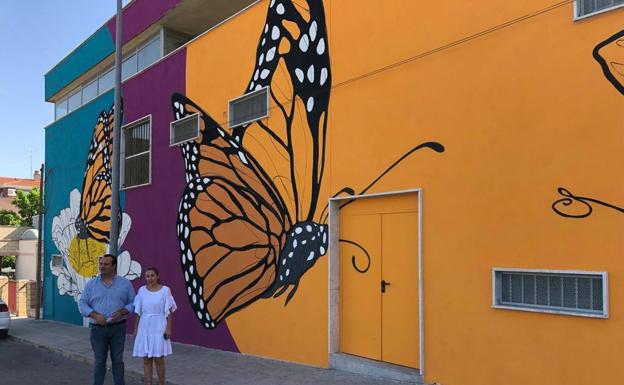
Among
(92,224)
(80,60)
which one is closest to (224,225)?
(92,224)

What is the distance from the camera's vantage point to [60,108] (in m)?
20.3

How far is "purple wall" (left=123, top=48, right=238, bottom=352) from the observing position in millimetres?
11852

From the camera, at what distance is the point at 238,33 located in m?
10.6

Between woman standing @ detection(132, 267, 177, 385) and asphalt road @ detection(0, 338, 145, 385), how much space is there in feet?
5.81

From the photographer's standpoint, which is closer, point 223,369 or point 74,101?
point 223,369

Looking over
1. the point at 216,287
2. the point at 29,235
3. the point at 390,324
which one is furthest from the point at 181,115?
the point at 29,235

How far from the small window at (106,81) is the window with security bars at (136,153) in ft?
7.79

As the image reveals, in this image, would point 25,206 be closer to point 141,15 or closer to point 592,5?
point 141,15

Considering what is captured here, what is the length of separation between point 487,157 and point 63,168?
52.7 feet

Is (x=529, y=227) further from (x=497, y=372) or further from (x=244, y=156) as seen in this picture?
(x=244, y=156)

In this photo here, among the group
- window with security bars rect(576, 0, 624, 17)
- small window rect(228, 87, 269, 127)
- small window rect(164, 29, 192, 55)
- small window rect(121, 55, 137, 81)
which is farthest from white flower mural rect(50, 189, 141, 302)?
window with security bars rect(576, 0, 624, 17)

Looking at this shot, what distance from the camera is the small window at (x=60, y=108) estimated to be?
19.9 meters

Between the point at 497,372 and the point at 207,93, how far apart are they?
7.85 meters

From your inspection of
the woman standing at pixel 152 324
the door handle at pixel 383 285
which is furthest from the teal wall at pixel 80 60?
the door handle at pixel 383 285
